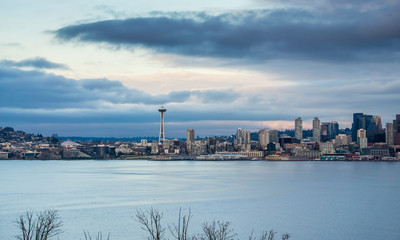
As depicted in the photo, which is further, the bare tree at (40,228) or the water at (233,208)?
the water at (233,208)

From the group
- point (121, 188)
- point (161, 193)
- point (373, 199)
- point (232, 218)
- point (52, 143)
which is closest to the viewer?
point (232, 218)

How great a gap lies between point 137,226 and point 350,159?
117 m

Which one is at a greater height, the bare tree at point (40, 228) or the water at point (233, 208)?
the bare tree at point (40, 228)

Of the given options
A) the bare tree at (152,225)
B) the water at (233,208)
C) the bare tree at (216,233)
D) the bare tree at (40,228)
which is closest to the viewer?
the bare tree at (40,228)

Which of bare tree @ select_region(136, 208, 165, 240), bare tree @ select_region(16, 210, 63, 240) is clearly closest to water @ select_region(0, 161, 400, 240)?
bare tree @ select_region(136, 208, 165, 240)

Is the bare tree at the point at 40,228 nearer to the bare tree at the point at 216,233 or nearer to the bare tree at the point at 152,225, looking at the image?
the bare tree at the point at 152,225

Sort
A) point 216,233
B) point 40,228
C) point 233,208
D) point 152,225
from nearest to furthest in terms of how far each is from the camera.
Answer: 1. point 40,228
2. point 216,233
3. point 152,225
4. point 233,208

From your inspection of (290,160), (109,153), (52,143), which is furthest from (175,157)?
(52,143)

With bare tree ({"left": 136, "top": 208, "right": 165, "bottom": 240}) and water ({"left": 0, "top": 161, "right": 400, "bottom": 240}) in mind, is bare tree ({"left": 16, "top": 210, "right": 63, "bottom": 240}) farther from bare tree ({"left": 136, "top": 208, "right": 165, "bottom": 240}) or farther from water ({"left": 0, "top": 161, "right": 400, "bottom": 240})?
bare tree ({"left": 136, "top": 208, "right": 165, "bottom": 240})

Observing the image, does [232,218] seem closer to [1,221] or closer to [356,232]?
[356,232]

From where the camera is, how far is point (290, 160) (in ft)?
434

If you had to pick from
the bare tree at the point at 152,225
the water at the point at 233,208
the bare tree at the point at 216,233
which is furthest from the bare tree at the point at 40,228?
the bare tree at the point at 216,233

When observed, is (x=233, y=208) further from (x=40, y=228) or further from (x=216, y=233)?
(x=40, y=228)

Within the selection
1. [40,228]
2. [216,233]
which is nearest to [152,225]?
[216,233]
